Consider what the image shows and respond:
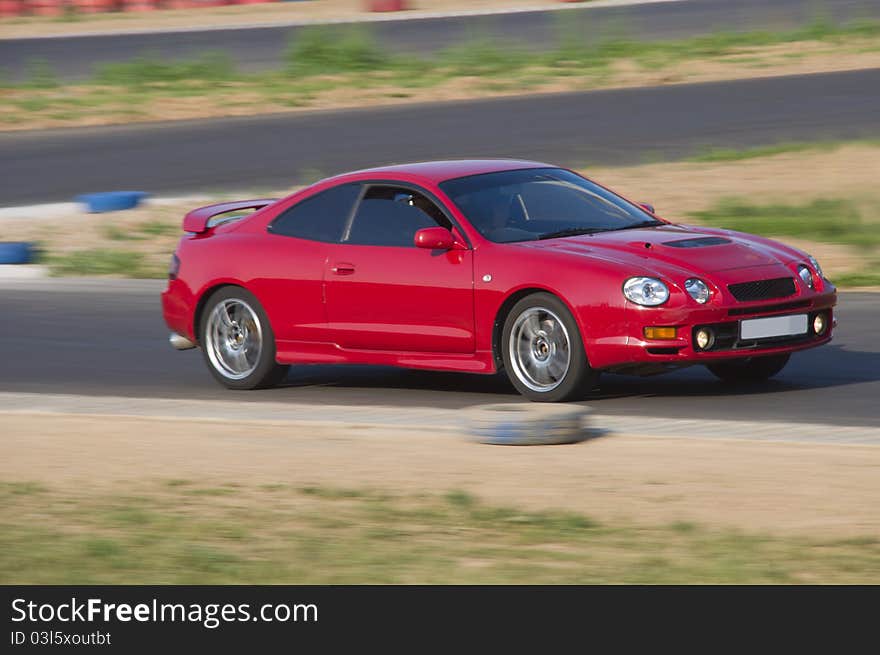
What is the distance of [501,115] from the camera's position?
2786 cm

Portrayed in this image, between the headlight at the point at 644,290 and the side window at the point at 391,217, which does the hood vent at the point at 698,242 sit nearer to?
the headlight at the point at 644,290

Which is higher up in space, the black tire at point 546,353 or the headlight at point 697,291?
the headlight at point 697,291

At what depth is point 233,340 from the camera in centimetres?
1249

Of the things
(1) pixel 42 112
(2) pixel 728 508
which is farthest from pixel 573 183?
(1) pixel 42 112

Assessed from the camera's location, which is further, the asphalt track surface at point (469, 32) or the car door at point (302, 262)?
the asphalt track surface at point (469, 32)

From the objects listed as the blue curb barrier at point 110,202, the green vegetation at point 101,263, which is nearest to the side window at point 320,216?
the green vegetation at point 101,263

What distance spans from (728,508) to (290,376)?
5.75 m

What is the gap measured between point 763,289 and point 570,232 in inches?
50.3

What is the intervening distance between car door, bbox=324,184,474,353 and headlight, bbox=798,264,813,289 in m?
1.96

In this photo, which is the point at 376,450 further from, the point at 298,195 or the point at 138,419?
the point at 298,195

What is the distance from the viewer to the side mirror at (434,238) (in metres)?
11.2

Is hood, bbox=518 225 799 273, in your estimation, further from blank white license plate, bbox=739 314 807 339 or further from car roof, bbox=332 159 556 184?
car roof, bbox=332 159 556 184

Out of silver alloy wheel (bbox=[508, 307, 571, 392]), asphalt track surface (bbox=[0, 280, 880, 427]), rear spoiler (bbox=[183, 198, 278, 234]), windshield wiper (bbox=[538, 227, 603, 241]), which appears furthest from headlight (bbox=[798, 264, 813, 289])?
rear spoiler (bbox=[183, 198, 278, 234])

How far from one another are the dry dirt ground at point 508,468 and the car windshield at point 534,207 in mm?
1682
